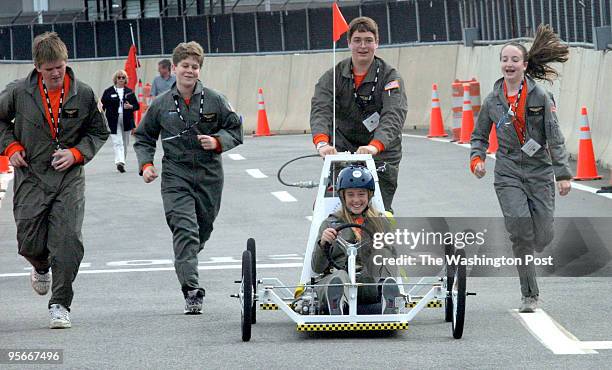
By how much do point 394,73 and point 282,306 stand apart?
2.47 meters

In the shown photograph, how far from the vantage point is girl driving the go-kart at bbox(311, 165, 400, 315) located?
10.4 meters

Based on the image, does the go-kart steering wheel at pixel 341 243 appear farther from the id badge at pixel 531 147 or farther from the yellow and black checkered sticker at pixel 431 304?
the id badge at pixel 531 147

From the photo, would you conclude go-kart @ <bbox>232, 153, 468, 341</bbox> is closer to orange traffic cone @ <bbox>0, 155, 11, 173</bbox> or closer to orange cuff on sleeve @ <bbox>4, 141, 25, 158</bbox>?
orange cuff on sleeve @ <bbox>4, 141, 25, 158</bbox>

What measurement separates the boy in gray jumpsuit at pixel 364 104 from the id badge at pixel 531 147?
930mm

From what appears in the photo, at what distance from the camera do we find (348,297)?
1023cm

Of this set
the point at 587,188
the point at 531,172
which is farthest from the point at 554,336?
the point at 587,188

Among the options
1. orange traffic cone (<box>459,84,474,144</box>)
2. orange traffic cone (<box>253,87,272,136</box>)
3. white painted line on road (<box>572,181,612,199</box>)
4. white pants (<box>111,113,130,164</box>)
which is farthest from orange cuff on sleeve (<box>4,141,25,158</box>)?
orange traffic cone (<box>253,87,272,136</box>)

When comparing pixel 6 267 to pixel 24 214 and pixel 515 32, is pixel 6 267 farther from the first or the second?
pixel 515 32

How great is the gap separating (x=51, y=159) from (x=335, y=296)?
2390mm

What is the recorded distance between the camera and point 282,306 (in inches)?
407

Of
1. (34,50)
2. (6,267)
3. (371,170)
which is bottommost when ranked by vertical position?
(6,267)

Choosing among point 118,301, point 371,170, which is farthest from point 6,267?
point 371,170

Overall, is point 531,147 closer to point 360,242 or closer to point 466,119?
point 360,242

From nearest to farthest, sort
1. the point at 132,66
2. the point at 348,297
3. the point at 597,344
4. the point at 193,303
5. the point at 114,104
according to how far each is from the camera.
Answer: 1. the point at 597,344
2. the point at 348,297
3. the point at 193,303
4. the point at 114,104
5. the point at 132,66
